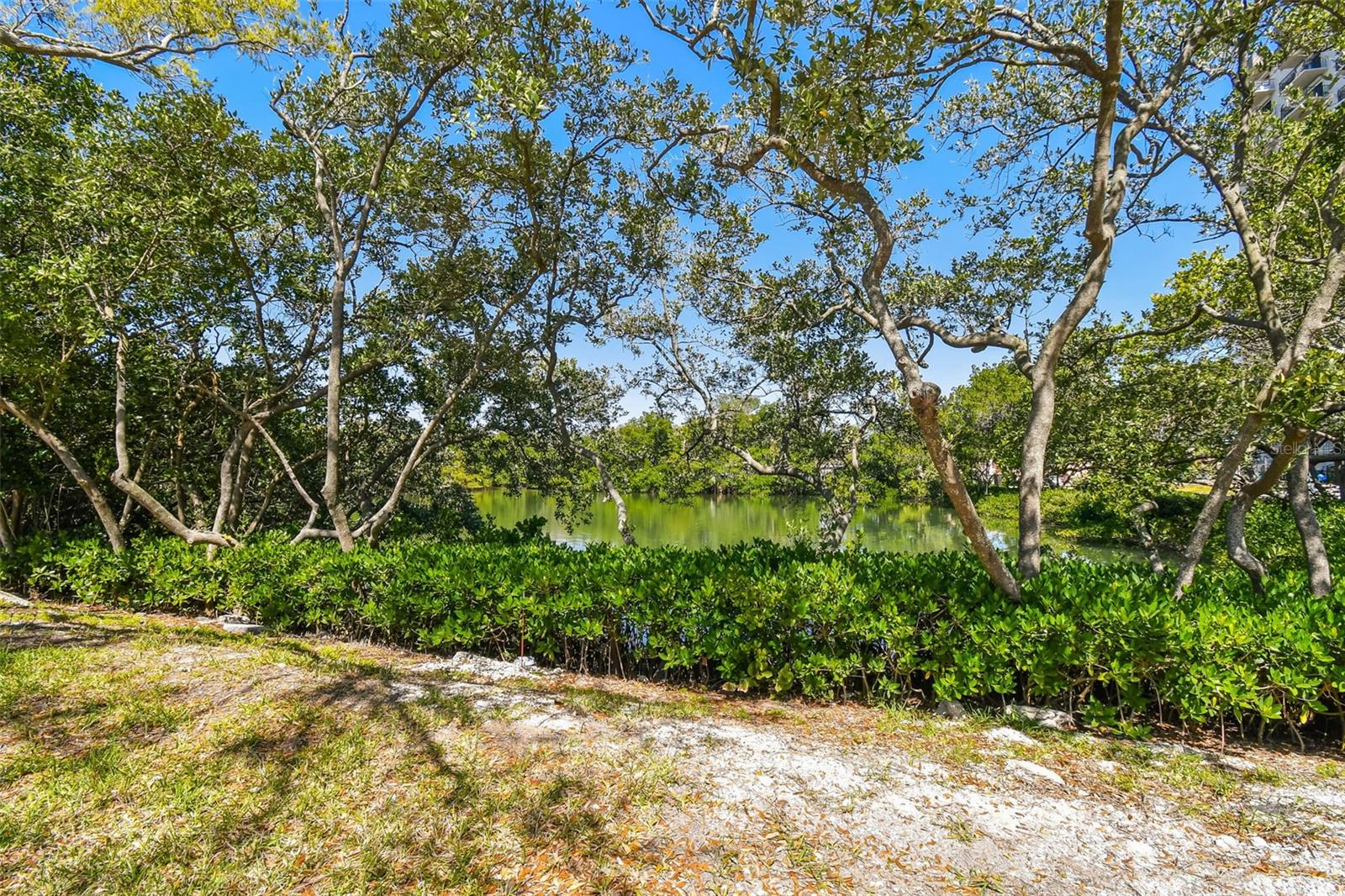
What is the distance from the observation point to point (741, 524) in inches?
833

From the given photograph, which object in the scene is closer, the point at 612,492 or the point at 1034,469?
the point at 1034,469

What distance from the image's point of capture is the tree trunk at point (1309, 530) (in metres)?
4.77

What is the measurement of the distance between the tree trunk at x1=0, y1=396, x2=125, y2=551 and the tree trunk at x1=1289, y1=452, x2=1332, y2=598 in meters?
13.1

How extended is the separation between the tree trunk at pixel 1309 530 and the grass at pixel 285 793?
588cm

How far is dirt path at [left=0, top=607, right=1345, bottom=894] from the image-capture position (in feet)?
7.73

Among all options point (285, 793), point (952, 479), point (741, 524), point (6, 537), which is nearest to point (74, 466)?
point (6, 537)

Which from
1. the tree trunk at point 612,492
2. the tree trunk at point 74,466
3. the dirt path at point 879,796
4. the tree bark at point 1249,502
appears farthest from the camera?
the tree trunk at point 612,492

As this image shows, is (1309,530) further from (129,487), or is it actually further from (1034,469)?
(129,487)

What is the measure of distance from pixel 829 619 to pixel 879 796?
64.4 inches

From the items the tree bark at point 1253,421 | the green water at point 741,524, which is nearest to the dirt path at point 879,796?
the tree bark at point 1253,421

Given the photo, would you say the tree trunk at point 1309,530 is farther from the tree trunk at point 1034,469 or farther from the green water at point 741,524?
the green water at point 741,524

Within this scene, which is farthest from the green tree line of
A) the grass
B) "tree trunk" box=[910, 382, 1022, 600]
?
the grass

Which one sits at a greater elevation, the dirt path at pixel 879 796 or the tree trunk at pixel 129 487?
Answer: the tree trunk at pixel 129 487

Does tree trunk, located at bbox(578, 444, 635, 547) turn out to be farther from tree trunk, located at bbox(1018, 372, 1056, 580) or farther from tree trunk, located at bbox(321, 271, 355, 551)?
tree trunk, located at bbox(1018, 372, 1056, 580)
